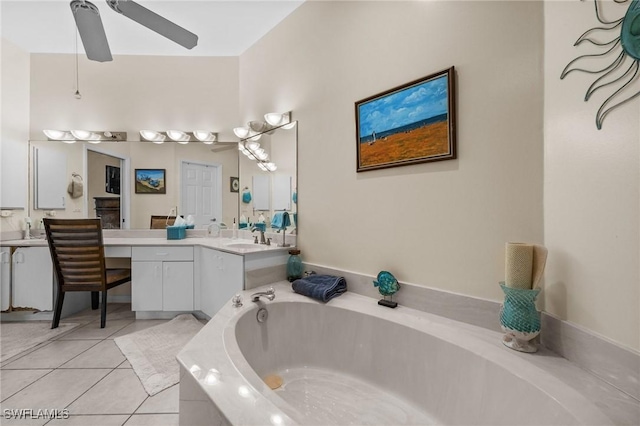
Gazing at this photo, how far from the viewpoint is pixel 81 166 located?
284 centimetres

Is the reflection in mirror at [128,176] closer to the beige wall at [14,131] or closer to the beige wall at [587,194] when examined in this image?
the beige wall at [14,131]

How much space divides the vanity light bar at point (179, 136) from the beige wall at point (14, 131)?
1269mm

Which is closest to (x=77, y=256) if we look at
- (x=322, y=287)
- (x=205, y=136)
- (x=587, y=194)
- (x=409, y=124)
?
(x=205, y=136)

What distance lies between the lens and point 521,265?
38.2 inches

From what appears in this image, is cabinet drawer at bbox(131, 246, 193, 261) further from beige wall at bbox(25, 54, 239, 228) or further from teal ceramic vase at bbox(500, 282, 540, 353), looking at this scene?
teal ceramic vase at bbox(500, 282, 540, 353)

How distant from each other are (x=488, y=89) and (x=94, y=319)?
3.64 meters

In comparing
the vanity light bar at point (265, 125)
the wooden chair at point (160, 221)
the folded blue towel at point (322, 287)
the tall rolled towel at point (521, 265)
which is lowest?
the folded blue towel at point (322, 287)

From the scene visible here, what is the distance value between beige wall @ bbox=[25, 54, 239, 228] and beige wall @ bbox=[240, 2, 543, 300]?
46.0 inches

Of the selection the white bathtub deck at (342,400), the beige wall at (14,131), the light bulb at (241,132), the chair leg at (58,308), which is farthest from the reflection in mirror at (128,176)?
the white bathtub deck at (342,400)

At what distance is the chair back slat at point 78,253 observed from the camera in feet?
6.91

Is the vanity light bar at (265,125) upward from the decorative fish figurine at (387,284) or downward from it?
upward

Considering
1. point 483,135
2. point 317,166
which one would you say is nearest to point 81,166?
point 317,166

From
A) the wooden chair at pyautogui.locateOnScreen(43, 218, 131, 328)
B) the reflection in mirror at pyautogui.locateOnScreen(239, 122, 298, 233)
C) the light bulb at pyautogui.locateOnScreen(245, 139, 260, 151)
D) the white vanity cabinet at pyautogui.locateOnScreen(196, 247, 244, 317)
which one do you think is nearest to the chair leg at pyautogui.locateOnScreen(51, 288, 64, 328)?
the wooden chair at pyautogui.locateOnScreen(43, 218, 131, 328)

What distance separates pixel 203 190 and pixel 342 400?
251 centimetres
